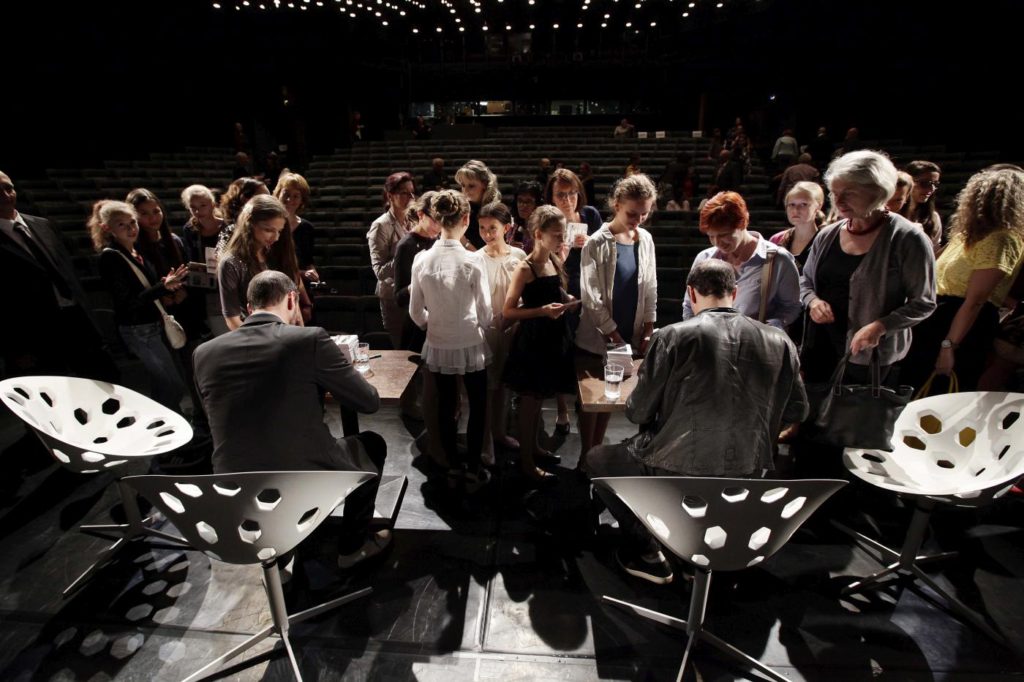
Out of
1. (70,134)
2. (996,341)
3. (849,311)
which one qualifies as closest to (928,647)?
(849,311)

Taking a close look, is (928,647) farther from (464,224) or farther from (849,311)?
(464,224)

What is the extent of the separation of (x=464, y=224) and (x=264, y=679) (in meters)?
1.87

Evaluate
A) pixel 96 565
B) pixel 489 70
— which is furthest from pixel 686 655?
pixel 489 70

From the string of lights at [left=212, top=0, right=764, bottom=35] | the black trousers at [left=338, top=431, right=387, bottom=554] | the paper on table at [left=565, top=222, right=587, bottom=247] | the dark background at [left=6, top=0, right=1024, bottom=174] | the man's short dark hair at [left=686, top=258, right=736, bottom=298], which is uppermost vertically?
the string of lights at [left=212, top=0, right=764, bottom=35]

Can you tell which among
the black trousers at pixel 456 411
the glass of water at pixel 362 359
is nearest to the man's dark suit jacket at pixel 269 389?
the glass of water at pixel 362 359

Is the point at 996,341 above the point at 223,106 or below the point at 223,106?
below

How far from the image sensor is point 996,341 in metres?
2.77

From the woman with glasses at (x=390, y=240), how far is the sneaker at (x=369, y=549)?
1328 mm

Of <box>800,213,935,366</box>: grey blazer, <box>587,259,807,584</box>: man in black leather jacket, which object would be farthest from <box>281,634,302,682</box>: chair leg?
<box>800,213,935,366</box>: grey blazer

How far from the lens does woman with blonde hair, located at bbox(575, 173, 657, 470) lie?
244 cm

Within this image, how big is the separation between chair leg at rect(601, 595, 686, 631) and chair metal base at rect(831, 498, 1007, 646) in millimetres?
754

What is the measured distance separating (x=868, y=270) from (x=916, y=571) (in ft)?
4.00

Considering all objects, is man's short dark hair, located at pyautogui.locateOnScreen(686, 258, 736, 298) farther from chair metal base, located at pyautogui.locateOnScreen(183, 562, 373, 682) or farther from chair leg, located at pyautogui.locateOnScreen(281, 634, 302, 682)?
chair leg, located at pyautogui.locateOnScreen(281, 634, 302, 682)

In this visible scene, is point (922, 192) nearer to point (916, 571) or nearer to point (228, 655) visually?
point (916, 571)
